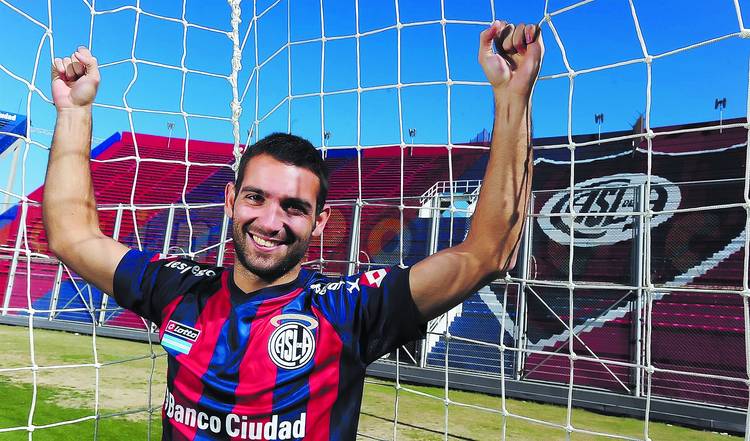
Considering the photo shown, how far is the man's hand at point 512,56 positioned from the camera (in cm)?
106

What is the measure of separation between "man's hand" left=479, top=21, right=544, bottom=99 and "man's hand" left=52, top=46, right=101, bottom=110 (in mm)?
1092

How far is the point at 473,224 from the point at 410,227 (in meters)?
5.60

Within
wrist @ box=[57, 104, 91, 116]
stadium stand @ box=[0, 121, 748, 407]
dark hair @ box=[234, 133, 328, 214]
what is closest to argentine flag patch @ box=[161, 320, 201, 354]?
dark hair @ box=[234, 133, 328, 214]

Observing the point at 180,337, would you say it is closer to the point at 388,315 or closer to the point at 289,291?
the point at 289,291

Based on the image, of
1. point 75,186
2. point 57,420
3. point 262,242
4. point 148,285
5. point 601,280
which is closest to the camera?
point 262,242

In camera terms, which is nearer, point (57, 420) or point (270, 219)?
point (270, 219)

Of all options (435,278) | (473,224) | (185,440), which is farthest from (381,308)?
(185,440)

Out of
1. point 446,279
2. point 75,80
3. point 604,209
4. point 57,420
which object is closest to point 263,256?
point 446,279

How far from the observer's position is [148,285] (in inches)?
51.0

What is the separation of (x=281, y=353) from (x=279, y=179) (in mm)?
392

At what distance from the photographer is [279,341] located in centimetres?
115

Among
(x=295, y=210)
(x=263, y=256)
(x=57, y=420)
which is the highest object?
(x=295, y=210)

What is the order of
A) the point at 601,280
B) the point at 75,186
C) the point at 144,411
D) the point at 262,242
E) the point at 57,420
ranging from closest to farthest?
the point at 262,242
the point at 75,186
the point at 144,411
the point at 57,420
the point at 601,280

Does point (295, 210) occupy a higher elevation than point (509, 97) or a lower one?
lower
